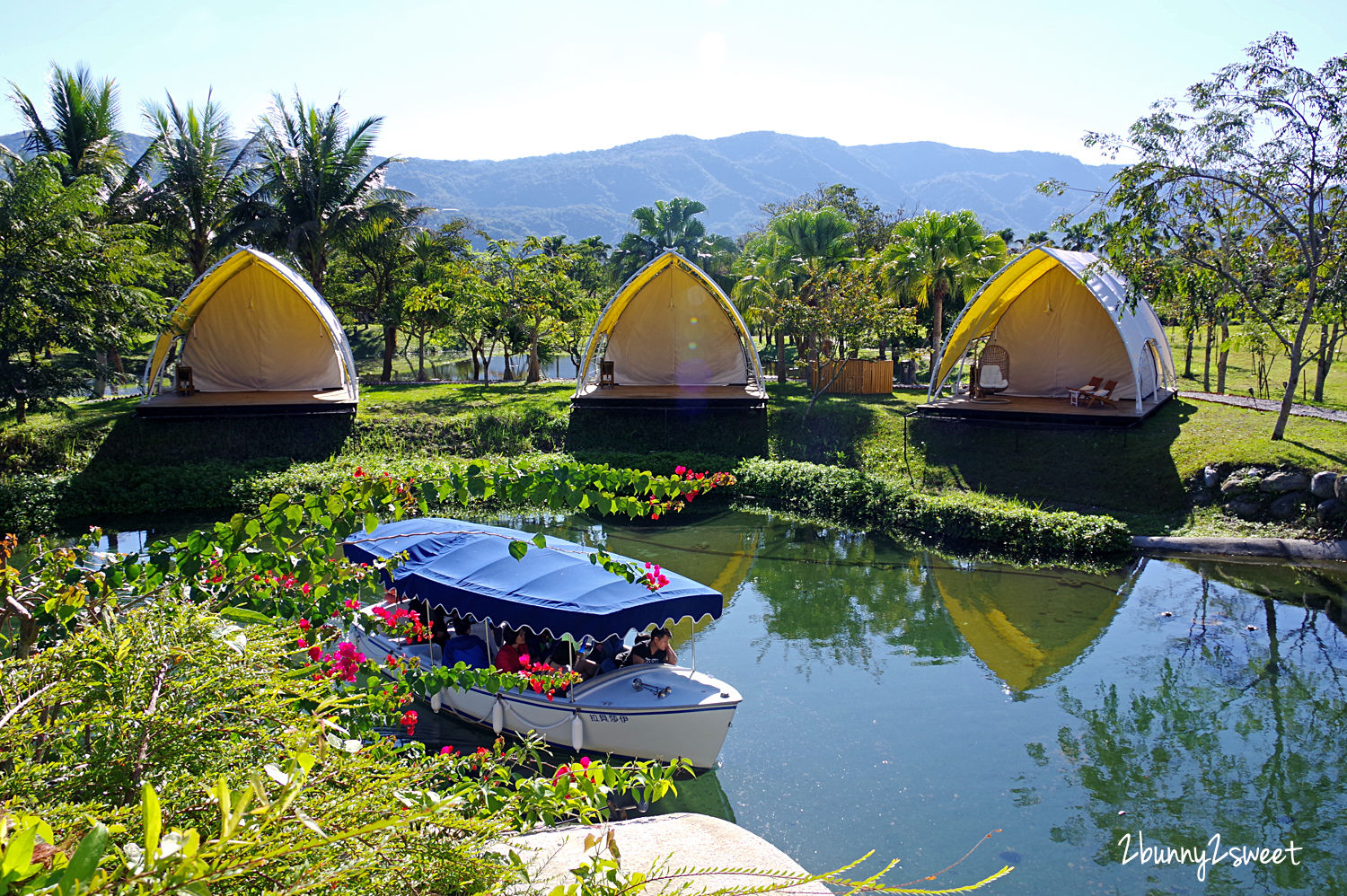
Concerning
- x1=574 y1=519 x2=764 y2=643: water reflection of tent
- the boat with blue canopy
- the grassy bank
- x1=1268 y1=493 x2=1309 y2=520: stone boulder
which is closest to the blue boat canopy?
the boat with blue canopy

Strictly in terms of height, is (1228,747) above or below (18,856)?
below

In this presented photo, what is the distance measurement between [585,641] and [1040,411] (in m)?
13.3

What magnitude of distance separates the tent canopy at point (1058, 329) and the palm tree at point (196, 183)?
68.2 ft

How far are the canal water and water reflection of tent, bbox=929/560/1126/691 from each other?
4 centimetres

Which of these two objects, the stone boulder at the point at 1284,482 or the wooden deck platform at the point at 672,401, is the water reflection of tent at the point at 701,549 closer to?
the wooden deck platform at the point at 672,401

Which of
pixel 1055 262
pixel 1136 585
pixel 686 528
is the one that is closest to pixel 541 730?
pixel 686 528

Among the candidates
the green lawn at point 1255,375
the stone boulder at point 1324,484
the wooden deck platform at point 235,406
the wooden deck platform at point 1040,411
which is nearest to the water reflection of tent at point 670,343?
the wooden deck platform at point 1040,411

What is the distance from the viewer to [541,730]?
25.8 feet

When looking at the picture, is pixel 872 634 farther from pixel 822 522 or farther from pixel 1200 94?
pixel 1200 94

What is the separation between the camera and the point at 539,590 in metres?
8.34

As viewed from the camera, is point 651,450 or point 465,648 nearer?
point 465,648

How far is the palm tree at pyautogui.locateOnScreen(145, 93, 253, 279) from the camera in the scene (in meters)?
23.1

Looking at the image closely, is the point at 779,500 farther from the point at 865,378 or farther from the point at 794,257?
the point at 794,257

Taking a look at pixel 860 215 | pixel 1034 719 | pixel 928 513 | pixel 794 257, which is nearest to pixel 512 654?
pixel 1034 719
